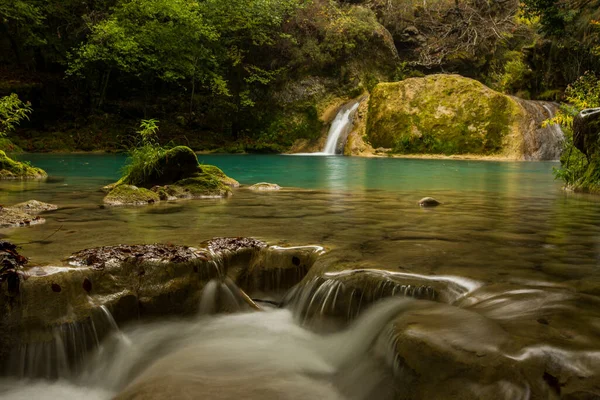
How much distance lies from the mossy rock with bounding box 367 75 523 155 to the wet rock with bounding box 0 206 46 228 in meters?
19.1

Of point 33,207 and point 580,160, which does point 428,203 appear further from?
point 33,207

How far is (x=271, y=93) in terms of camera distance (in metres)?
28.0

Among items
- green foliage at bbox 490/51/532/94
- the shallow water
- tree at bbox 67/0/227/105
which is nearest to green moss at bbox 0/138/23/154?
the shallow water

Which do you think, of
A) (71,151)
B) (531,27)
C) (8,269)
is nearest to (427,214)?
(8,269)

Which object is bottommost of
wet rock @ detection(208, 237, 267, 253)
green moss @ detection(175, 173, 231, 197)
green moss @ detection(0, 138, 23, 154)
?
wet rock @ detection(208, 237, 267, 253)

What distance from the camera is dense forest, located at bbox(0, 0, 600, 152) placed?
22.8m

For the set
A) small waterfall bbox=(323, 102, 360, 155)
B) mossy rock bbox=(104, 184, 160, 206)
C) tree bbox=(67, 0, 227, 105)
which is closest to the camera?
mossy rock bbox=(104, 184, 160, 206)

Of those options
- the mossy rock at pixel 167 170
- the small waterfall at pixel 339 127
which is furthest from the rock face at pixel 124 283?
the small waterfall at pixel 339 127

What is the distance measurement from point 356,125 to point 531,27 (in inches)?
644

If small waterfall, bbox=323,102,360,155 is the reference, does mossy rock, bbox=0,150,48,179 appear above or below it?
below

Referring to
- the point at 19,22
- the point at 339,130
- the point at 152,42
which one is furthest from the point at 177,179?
the point at 19,22

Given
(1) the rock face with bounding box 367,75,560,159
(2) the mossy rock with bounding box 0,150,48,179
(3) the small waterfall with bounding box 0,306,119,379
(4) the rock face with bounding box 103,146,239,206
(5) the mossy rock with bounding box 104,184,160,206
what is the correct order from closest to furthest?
(3) the small waterfall with bounding box 0,306,119,379 < (5) the mossy rock with bounding box 104,184,160,206 < (4) the rock face with bounding box 103,146,239,206 < (2) the mossy rock with bounding box 0,150,48,179 < (1) the rock face with bounding box 367,75,560,159

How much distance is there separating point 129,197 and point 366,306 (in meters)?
4.87

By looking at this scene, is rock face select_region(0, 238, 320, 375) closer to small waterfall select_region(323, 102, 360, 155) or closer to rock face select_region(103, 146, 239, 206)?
rock face select_region(103, 146, 239, 206)
